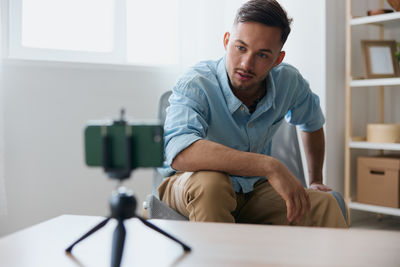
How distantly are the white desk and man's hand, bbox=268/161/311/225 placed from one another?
8.4 inches

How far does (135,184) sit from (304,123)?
4.06ft

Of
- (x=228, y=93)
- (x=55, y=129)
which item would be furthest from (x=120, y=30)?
(x=228, y=93)

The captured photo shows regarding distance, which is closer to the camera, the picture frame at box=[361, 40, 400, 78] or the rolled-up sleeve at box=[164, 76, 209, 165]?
the rolled-up sleeve at box=[164, 76, 209, 165]

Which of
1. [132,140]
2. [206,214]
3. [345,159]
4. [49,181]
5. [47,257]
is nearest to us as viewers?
[132,140]

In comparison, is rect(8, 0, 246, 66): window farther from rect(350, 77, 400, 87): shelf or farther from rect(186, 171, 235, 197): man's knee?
rect(186, 171, 235, 197): man's knee

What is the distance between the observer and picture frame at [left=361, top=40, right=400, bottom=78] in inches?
103

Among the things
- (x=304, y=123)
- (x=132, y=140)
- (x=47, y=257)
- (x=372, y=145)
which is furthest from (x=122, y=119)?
(x=372, y=145)

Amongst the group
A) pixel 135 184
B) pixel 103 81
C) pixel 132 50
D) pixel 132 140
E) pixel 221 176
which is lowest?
pixel 135 184

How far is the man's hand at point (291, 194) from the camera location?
114cm

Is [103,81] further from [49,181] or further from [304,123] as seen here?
[304,123]

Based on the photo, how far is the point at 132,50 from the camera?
110 inches

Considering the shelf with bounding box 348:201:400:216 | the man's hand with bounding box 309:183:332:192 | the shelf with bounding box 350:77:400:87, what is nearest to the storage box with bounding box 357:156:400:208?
the shelf with bounding box 348:201:400:216

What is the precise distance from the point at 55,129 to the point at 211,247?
1831 mm

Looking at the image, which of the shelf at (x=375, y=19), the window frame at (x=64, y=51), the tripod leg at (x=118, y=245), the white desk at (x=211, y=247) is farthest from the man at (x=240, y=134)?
the window frame at (x=64, y=51)
